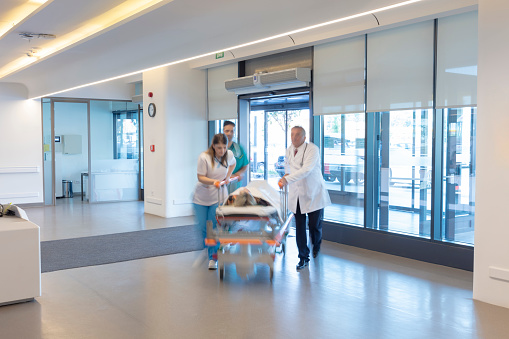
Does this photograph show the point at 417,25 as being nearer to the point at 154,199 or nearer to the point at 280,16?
the point at 280,16

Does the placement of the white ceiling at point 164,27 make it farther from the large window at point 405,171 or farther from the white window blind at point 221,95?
the white window blind at point 221,95

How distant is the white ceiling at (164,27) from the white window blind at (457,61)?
1.13ft

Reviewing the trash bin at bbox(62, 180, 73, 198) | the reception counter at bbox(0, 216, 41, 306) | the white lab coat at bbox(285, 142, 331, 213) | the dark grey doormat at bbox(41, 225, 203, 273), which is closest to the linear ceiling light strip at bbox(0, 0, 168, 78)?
the white lab coat at bbox(285, 142, 331, 213)

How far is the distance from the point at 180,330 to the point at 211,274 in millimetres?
1729

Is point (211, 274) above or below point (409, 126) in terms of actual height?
below

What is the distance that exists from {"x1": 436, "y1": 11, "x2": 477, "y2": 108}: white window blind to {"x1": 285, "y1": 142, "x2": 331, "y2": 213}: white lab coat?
1667 mm

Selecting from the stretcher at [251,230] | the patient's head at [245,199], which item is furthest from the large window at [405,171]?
the patient's head at [245,199]

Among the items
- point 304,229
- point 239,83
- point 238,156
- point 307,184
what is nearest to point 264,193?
point 307,184

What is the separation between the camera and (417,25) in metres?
6.26

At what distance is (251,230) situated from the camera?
17.9 ft

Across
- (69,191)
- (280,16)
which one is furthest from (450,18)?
(69,191)

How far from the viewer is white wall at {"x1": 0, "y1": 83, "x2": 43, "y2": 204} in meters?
11.8

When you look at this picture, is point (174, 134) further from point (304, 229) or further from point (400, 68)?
point (400, 68)

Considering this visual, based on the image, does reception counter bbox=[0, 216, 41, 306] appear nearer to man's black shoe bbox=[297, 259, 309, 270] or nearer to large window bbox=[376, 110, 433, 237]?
man's black shoe bbox=[297, 259, 309, 270]
